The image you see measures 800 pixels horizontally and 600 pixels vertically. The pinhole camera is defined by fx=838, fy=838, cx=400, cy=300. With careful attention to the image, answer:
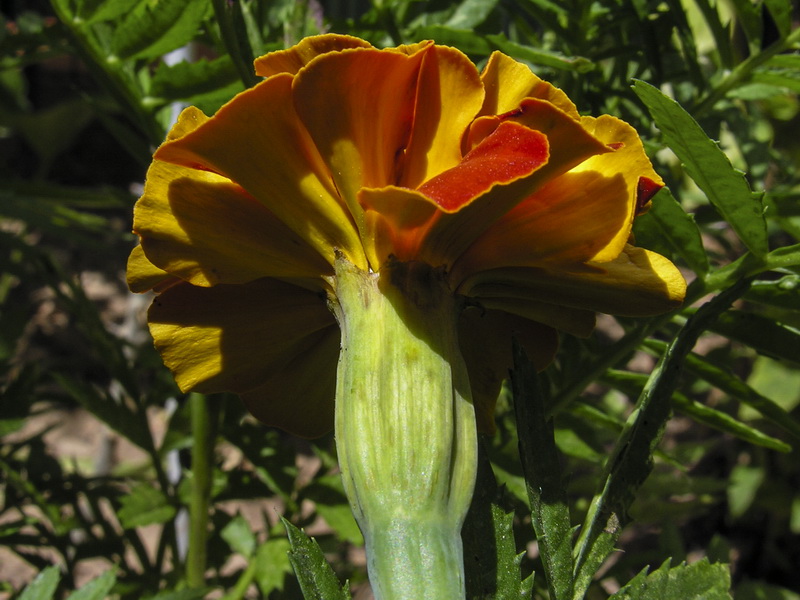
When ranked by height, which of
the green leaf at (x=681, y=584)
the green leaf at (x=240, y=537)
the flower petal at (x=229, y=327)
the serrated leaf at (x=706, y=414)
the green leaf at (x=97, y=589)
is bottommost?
the green leaf at (x=240, y=537)

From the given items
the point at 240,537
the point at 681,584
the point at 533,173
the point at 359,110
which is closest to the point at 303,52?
the point at 359,110

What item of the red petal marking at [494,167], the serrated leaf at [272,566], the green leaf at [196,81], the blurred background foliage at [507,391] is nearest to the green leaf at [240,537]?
the blurred background foliage at [507,391]

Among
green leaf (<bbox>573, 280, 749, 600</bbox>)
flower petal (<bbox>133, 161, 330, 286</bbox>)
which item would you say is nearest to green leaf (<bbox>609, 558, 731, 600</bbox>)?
green leaf (<bbox>573, 280, 749, 600</bbox>)

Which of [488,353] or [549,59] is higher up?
[549,59]

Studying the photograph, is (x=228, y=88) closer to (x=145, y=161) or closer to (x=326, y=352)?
(x=145, y=161)

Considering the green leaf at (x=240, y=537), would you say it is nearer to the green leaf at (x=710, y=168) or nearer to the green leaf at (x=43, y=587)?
the green leaf at (x=43, y=587)

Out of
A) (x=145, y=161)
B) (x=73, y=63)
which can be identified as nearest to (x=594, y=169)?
(x=145, y=161)

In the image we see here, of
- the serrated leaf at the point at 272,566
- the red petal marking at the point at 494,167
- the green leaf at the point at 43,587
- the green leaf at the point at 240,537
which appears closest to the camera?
the red petal marking at the point at 494,167

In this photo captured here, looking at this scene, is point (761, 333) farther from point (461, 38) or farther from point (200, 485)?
point (200, 485)
